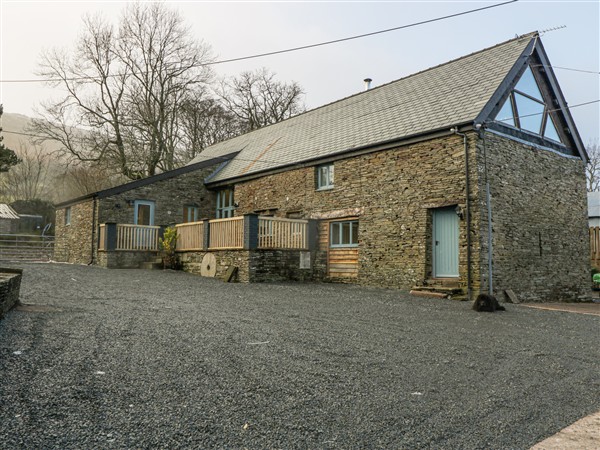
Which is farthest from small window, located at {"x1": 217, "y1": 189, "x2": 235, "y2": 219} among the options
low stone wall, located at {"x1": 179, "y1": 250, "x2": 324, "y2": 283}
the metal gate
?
the metal gate

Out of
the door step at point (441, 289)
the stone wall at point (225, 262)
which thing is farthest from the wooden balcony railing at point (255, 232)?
the door step at point (441, 289)

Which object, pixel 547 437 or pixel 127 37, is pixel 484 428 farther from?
pixel 127 37

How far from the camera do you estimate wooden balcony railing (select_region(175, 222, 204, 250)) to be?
1656 cm

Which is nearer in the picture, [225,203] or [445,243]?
[445,243]

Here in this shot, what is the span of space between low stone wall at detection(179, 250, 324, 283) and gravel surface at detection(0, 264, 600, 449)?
6109mm

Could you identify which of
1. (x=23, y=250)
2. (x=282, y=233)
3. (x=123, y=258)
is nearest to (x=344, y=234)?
(x=282, y=233)

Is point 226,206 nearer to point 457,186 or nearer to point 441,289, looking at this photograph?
point 457,186

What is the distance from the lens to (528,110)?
1405 centimetres

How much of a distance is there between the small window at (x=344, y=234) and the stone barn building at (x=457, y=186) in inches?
1.7

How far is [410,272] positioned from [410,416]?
9.72m

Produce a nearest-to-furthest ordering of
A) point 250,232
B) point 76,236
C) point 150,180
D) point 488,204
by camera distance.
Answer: point 488,204 < point 250,232 < point 150,180 < point 76,236

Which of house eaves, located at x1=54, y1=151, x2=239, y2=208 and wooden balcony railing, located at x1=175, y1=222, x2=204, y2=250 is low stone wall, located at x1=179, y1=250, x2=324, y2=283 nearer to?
wooden balcony railing, located at x1=175, y1=222, x2=204, y2=250

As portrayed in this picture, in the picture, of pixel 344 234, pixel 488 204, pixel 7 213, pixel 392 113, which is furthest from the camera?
pixel 7 213

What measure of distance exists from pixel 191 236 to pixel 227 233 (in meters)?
2.63
